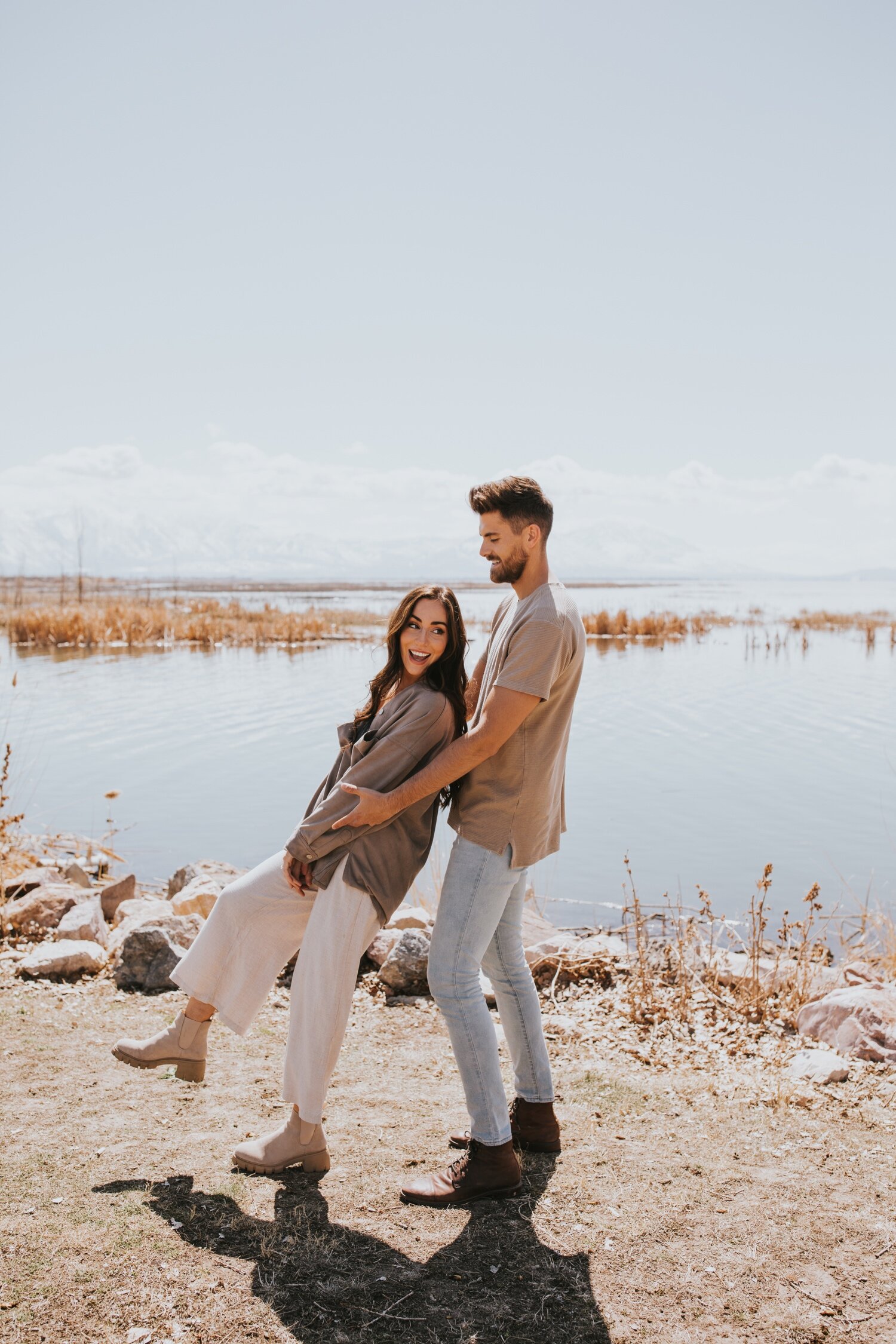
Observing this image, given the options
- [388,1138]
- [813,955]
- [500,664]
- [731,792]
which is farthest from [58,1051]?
[731,792]

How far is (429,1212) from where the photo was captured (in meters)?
2.92

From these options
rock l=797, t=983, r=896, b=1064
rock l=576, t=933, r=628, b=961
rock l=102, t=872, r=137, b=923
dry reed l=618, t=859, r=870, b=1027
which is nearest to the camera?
rock l=797, t=983, r=896, b=1064

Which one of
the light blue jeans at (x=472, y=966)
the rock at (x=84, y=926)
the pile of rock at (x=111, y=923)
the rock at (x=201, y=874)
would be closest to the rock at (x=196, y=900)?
the pile of rock at (x=111, y=923)

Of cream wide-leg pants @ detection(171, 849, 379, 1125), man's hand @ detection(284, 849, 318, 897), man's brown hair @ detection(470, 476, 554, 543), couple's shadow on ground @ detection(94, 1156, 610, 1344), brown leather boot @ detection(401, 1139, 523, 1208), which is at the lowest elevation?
couple's shadow on ground @ detection(94, 1156, 610, 1344)

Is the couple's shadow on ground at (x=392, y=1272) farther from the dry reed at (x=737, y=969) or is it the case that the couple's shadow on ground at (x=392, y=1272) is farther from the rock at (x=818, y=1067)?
the dry reed at (x=737, y=969)

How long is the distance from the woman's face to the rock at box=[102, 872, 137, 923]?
12.3ft

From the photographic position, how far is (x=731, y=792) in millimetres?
10531

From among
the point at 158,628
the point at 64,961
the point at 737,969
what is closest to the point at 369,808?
the point at 64,961

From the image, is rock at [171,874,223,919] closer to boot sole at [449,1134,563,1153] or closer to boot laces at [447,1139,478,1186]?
boot sole at [449,1134,563,1153]

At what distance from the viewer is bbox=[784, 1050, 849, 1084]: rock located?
3.83 meters

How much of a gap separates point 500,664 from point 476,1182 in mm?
1496

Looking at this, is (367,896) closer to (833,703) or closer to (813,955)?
(813,955)

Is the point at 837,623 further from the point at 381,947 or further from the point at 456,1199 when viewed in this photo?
the point at 456,1199

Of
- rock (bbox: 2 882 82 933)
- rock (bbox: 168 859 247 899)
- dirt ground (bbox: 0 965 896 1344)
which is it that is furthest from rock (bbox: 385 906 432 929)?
rock (bbox: 2 882 82 933)
